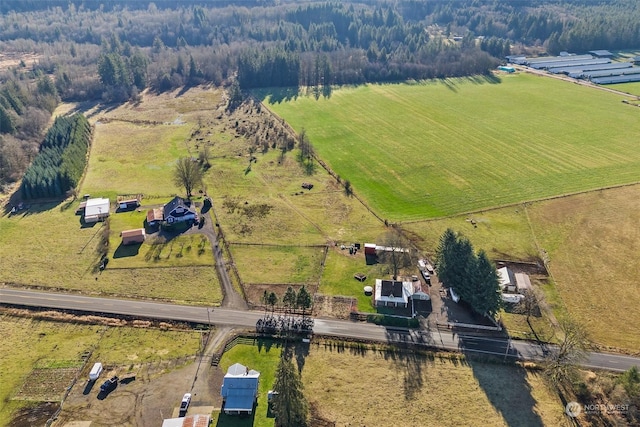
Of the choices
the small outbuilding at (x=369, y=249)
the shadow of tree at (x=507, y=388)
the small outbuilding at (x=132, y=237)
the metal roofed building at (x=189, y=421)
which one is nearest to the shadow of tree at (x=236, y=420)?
the metal roofed building at (x=189, y=421)

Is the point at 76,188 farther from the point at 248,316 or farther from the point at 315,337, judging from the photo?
the point at 315,337

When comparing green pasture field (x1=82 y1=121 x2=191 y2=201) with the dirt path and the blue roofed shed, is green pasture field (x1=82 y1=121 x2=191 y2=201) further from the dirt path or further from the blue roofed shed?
the blue roofed shed

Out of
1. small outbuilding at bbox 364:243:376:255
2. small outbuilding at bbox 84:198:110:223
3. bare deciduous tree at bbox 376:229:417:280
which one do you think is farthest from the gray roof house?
bare deciduous tree at bbox 376:229:417:280

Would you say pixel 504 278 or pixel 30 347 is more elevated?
pixel 504 278

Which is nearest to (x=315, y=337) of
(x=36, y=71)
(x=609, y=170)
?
(x=609, y=170)

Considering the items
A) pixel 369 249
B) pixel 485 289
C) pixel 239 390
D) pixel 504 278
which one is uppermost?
pixel 485 289

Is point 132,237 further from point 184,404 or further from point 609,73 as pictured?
point 609,73

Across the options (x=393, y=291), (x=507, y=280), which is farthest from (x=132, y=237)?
(x=507, y=280)
